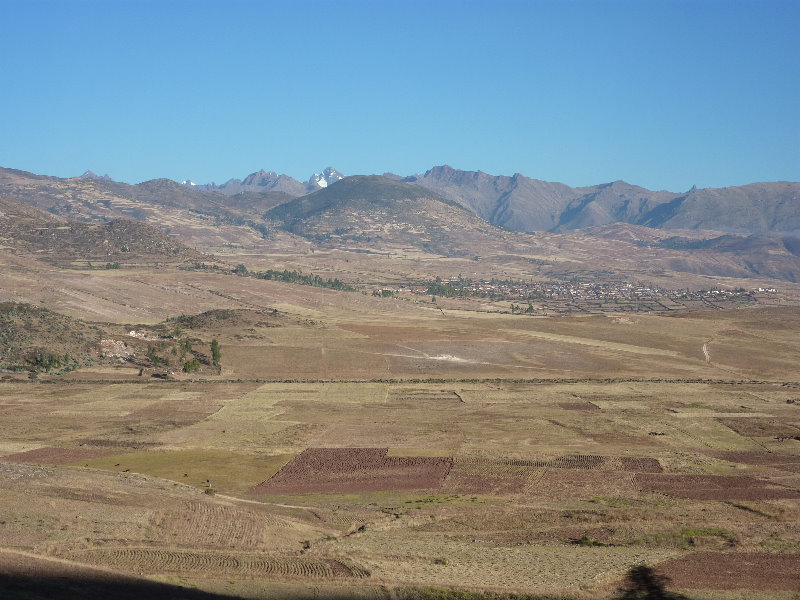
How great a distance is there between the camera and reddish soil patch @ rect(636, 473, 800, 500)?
5644 cm

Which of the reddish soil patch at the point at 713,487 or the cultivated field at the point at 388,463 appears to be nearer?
the cultivated field at the point at 388,463

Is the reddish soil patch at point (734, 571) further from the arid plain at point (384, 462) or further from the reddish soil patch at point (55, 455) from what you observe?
the reddish soil patch at point (55, 455)

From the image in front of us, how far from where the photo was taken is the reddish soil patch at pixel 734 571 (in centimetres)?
3900

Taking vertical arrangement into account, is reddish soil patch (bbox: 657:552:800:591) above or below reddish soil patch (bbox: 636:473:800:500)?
above

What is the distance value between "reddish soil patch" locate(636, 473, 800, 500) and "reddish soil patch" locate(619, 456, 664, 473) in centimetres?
141

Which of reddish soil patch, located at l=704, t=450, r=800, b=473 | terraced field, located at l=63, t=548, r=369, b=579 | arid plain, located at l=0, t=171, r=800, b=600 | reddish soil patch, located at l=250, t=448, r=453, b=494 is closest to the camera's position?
terraced field, located at l=63, t=548, r=369, b=579

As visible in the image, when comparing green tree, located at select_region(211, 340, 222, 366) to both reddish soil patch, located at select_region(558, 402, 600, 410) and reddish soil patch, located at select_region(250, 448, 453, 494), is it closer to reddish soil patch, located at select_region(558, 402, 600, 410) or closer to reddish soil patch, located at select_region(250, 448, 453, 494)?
reddish soil patch, located at select_region(558, 402, 600, 410)


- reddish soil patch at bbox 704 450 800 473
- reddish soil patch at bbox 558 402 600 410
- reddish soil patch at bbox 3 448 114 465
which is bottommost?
reddish soil patch at bbox 3 448 114 465

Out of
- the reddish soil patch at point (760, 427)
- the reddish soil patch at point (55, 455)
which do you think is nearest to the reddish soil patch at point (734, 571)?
the reddish soil patch at point (760, 427)

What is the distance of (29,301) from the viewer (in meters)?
146

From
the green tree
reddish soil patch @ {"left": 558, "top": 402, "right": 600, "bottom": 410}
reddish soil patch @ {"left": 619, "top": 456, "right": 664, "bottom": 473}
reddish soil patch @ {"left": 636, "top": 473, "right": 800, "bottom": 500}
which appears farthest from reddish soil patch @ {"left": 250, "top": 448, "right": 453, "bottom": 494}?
the green tree

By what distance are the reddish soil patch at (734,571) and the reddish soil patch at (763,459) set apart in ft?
83.4

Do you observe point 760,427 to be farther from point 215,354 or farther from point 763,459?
point 215,354

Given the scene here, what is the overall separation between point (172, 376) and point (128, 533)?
7225 centimetres
